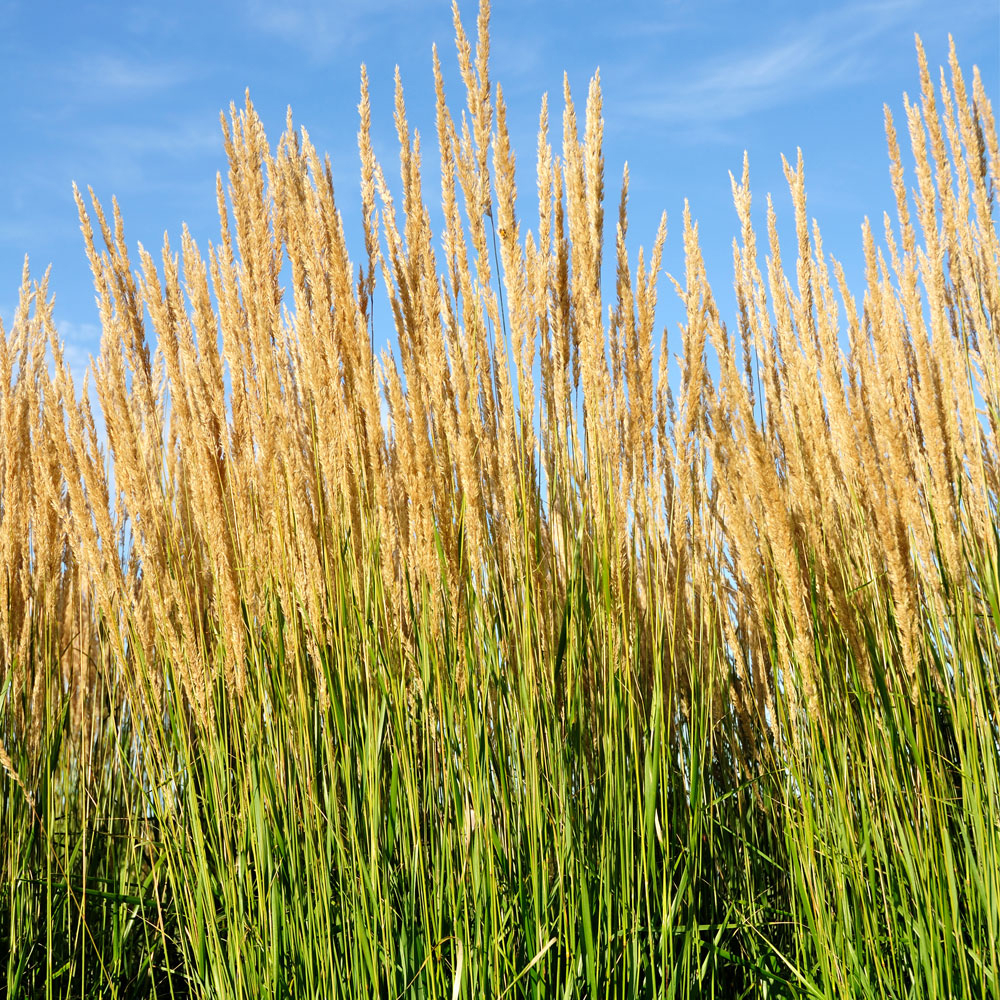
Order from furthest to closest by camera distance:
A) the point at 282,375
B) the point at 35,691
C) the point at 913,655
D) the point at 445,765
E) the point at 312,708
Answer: the point at 35,691 < the point at 282,375 < the point at 312,708 < the point at 445,765 < the point at 913,655

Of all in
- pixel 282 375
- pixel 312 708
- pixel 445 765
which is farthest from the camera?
pixel 282 375

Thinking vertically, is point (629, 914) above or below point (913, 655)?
below

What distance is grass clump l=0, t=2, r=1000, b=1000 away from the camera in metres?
1.67

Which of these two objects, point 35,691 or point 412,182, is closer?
point 412,182

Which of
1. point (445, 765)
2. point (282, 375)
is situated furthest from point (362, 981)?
point (282, 375)

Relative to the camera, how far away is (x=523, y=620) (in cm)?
178

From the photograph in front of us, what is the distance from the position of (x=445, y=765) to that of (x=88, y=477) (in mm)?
1028

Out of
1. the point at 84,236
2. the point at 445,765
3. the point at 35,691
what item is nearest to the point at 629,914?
the point at 445,765

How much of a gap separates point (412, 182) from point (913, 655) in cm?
147

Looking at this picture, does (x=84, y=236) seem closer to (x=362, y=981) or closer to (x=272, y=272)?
(x=272, y=272)

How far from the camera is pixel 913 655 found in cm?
160

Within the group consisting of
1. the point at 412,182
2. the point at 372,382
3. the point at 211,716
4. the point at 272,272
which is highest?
the point at 412,182

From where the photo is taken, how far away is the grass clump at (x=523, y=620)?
167cm

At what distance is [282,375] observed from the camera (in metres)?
2.18
